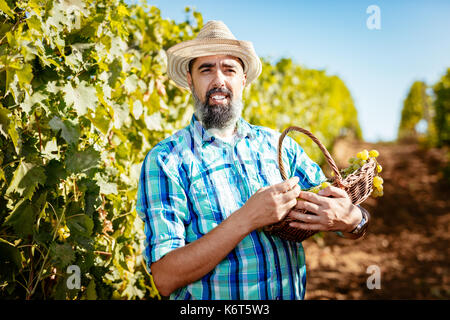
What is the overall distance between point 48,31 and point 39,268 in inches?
46.1

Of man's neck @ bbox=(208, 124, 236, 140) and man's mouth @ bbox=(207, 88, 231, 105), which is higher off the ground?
man's mouth @ bbox=(207, 88, 231, 105)

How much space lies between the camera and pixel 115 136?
99.4 inches

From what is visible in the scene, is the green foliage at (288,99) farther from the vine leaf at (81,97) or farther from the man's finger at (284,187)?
the man's finger at (284,187)

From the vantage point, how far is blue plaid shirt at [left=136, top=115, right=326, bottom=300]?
1670mm

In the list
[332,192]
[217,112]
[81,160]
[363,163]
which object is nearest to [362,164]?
[363,163]

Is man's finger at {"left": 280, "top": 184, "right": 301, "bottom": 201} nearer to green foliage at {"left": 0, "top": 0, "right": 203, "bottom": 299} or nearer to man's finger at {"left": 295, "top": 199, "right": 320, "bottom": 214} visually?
man's finger at {"left": 295, "top": 199, "right": 320, "bottom": 214}

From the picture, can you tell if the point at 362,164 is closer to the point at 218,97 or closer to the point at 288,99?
the point at 218,97

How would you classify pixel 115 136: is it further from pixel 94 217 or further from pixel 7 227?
pixel 7 227

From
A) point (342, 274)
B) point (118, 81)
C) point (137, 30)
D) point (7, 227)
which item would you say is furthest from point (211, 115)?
point (342, 274)

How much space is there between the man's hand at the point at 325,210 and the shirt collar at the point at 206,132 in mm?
545

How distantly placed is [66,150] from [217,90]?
0.81m

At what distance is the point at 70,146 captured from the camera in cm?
185

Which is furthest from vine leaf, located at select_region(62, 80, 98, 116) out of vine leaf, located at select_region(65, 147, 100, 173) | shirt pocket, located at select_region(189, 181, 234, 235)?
shirt pocket, located at select_region(189, 181, 234, 235)

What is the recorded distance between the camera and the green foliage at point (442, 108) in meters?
10.2
